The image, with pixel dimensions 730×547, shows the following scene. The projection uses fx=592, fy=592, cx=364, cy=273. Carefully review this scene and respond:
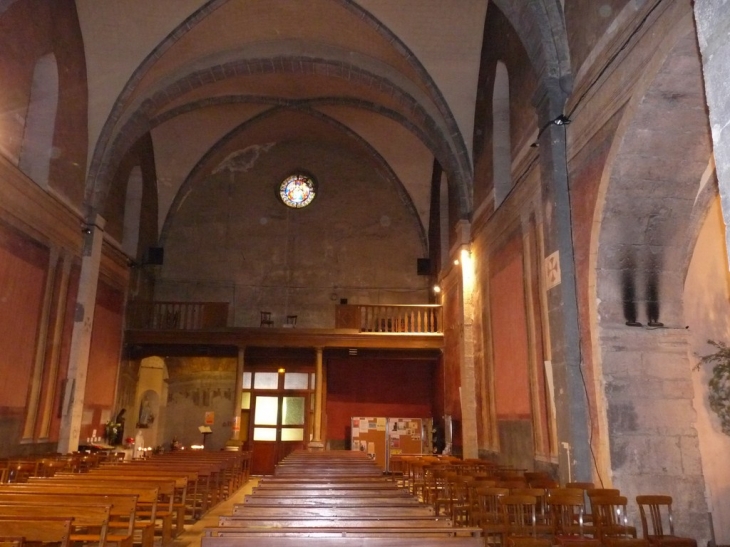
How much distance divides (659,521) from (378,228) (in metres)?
13.7

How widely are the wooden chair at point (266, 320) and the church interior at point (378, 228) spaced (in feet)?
0.58

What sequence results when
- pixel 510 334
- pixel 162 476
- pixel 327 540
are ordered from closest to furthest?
1. pixel 327 540
2. pixel 162 476
3. pixel 510 334

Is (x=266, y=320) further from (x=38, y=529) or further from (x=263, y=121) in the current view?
(x=38, y=529)

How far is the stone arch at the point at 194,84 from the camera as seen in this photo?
1163 cm

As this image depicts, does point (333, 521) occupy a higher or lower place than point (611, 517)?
higher

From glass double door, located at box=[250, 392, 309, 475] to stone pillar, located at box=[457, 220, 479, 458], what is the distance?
6.01 metres

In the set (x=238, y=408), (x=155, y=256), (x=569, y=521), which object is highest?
(x=155, y=256)

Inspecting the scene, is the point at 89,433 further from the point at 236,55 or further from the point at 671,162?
the point at 671,162

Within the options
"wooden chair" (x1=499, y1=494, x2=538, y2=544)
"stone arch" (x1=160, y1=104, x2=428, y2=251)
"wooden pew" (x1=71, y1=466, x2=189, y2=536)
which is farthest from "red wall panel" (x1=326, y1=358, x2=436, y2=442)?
"wooden chair" (x1=499, y1=494, x2=538, y2=544)

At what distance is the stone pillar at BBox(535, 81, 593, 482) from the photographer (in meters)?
6.50

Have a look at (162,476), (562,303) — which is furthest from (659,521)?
(162,476)

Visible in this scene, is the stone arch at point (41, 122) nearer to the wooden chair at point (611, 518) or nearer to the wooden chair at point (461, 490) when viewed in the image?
the wooden chair at point (461, 490)

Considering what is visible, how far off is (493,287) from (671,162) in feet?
16.3

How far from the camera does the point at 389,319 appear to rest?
1608cm
